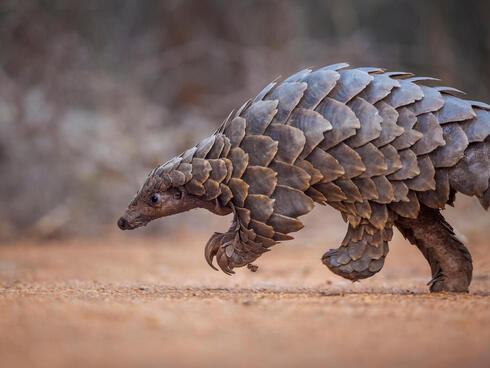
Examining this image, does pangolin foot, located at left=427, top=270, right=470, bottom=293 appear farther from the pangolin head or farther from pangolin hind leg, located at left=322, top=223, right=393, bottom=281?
the pangolin head

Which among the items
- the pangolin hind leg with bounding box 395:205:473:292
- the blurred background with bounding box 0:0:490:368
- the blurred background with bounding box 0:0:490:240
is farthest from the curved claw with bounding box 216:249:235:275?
the blurred background with bounding box 0:0:490:240

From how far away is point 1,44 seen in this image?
12.4 meters

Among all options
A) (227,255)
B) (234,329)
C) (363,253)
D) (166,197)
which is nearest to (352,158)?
(363,253)

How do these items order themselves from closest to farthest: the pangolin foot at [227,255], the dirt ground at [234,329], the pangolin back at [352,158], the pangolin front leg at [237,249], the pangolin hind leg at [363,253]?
the dirt ground at [234,329], the pangolin back at [352,158], the pangolin hind leg at [363,253], the pangolin front leg at [237,249], the pangolin foot at [227,255]

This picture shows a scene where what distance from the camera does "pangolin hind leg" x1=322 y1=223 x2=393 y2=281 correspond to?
13.4ft

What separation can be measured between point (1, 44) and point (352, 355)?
1241 centimetres

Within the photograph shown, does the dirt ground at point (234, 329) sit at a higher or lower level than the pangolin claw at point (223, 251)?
lower

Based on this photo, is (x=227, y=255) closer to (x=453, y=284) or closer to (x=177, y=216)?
(x=453, y=284)

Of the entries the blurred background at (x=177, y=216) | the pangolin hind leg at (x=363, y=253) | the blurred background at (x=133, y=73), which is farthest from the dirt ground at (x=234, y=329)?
the blurred background at (x=133, y=73)

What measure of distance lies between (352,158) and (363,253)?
753 millimetres

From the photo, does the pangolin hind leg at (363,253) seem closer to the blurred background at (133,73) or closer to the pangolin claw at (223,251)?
the pangolin claw at (223,251)

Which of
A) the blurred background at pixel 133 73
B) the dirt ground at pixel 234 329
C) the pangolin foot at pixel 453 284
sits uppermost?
the blurred background at pixel 133 73

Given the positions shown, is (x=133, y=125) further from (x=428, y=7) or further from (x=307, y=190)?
(x=428, y=7)

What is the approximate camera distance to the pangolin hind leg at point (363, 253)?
4070 millimetres
